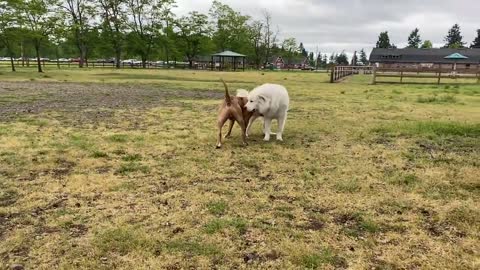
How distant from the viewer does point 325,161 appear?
627 centimetres

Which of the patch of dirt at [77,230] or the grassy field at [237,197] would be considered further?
the patch of dirt at [77,230]

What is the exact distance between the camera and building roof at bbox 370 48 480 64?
82.0 m

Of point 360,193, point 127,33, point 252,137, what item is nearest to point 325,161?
point 360,193

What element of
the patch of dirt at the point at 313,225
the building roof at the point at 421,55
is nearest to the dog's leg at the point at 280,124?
the patch of dirt at the point at 313,225

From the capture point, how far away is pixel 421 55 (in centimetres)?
8562

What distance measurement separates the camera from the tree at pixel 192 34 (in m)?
64.8

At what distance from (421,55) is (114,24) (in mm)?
62774

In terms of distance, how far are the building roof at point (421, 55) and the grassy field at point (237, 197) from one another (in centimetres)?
8346

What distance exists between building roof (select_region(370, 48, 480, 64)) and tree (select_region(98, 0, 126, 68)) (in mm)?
53257

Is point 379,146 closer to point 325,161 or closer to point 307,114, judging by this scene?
point 325,161

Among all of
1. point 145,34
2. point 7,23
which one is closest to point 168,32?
point 145,34

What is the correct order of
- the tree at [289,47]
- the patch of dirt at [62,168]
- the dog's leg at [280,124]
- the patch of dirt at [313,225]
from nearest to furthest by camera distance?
the patch of dirt at [313,225], the patch of dirt at [62,168], the dog's leg at [280,124], the tree at [289,47]

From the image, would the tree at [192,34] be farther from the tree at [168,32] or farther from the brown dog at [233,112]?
the brown dog at [233,112]

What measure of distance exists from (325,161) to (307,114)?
17.5 feet
